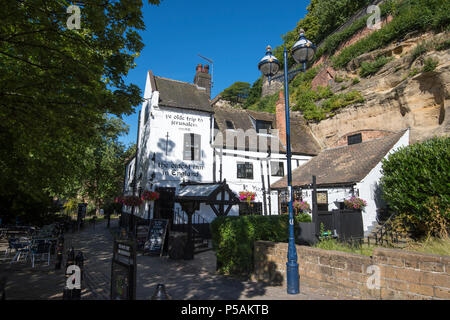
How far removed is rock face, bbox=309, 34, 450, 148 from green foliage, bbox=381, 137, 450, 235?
18.1 feet

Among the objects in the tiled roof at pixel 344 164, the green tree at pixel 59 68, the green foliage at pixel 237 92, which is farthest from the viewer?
the green foliage at pixel 237 92

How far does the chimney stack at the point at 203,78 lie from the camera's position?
21.0m

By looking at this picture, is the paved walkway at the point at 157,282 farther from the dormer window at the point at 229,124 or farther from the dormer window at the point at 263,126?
the dormer window at the point at 263,126

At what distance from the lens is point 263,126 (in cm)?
2445

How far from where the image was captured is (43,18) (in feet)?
17.2

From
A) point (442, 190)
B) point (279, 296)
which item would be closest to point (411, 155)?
point (442, 190)

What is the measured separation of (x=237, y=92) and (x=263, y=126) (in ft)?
153

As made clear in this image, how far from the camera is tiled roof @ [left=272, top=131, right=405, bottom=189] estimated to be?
16.7 m

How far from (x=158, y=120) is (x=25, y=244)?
407 inches

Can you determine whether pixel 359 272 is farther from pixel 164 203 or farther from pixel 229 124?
pixel 229 124

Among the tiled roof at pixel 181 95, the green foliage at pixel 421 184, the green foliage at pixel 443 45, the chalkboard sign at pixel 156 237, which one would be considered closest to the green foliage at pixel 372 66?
the green foliage at pixel 443 45

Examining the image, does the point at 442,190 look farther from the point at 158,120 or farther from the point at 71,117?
the point at 158,120

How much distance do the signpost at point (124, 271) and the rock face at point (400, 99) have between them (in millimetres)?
19575

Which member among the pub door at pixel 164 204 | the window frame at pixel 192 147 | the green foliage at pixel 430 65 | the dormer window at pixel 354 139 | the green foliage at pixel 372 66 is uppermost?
the green foliage at pixel 372 66
